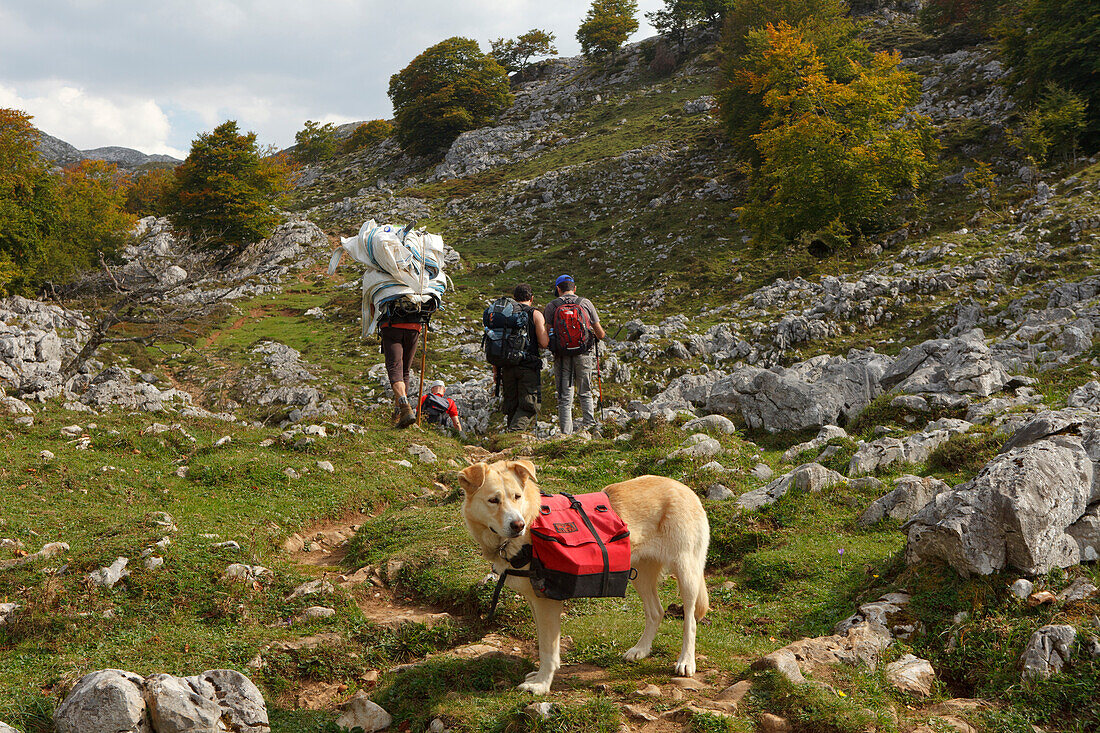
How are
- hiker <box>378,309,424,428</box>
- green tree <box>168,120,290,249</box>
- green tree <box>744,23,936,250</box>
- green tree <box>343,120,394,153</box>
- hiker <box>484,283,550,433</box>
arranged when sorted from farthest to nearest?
green tree <box>343,120,394,153</box> → green tree <box>168,120,290,249</box> → green tree <box>744,23,936,250</box> → hiker <box>484,283,550,433</box> → hiker <box>378,309,424,428</box>

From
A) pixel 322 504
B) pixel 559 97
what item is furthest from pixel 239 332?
pixel 559 97

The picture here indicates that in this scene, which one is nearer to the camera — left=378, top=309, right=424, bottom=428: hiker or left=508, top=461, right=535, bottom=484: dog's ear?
left=508, top=461, right=535, bottom=484: dog's ear

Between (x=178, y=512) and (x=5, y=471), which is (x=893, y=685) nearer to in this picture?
(x=178, y=512)

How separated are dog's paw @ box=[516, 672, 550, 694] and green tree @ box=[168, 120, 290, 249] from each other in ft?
157

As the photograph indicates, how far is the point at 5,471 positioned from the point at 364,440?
5169 mm

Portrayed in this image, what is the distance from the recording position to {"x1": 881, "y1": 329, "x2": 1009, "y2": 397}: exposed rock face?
11453mm

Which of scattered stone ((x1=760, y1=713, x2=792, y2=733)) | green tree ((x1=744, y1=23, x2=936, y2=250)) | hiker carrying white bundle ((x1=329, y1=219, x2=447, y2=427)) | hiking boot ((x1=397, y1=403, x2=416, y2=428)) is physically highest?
green tree ((x1=744, y1=23, x2=936, y2=250))

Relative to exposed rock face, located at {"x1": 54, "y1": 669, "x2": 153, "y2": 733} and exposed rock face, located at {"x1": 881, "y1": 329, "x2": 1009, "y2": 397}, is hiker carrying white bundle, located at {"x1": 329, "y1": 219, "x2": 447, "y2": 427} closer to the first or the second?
exposed rock face, located at {"x1": 54, "y1": 669, "x2": 153, "y2": 733}

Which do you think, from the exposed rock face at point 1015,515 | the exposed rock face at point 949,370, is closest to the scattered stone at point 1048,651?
the exposed rock face at point 1015,515

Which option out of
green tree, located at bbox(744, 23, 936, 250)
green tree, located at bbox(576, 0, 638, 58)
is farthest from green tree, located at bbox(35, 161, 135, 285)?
green tree, located at bbox(576, 0, 638, 58)

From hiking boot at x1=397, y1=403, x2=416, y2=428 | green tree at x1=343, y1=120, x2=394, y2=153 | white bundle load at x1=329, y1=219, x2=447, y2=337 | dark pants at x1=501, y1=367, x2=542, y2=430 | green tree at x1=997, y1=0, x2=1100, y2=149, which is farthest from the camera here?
green tree at x1=343, y1=120, x2=394, y2=153

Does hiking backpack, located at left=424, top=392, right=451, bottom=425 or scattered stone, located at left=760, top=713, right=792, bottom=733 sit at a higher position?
hiking backpack, located at left=424, top=392, right=451, bottom=425

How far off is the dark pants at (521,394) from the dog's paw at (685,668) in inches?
378

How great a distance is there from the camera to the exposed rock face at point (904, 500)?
7.33 metres
